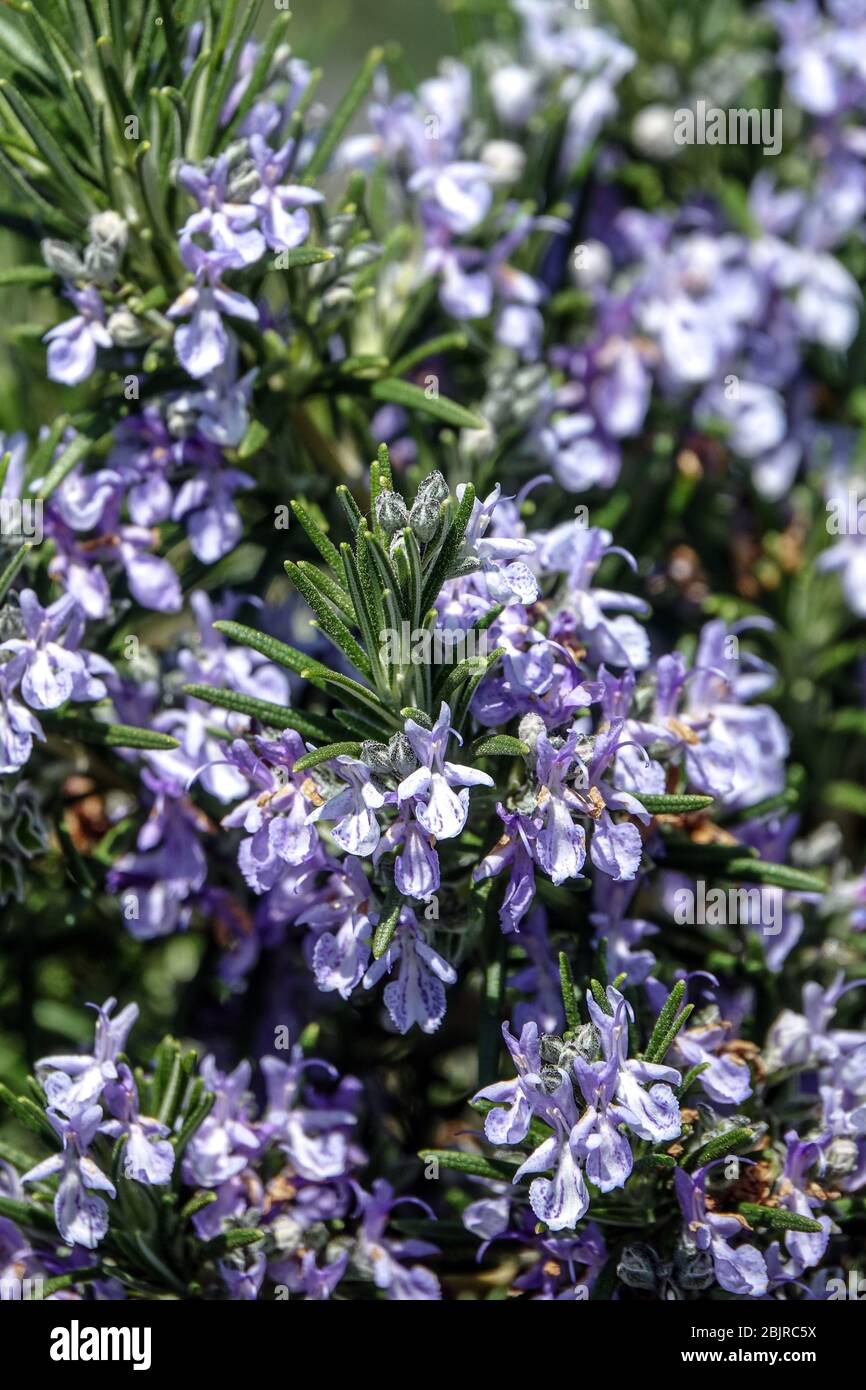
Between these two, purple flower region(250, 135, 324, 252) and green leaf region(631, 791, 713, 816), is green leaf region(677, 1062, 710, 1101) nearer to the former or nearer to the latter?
green leaf region(631, 791, 713, 816)

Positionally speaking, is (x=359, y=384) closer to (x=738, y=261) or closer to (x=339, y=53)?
(x=738, y=261)

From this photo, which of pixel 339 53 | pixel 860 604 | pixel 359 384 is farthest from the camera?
pixel 339 53

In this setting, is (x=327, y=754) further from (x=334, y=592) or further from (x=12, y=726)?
(x=12, y=726)

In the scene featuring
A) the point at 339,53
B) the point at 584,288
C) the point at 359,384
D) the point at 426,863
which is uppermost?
the point at 339,53

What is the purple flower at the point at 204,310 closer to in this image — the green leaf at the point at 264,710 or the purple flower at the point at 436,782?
the green leaf at the point at 264,710

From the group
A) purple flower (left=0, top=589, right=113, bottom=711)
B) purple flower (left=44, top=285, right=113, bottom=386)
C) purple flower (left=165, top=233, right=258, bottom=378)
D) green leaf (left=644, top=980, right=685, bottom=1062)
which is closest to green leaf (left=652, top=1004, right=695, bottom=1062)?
green leaf (left=644, top=980, right=685, bottom=1062)

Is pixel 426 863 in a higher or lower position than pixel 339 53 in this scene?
lower

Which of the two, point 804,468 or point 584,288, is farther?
point 804,468

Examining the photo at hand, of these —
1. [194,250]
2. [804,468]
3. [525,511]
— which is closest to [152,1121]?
[525,511]
